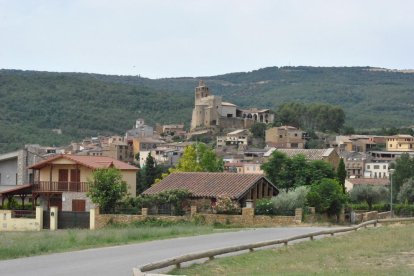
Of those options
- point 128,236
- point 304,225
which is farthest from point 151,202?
point 128,236

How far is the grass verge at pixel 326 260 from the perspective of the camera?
2281 cm

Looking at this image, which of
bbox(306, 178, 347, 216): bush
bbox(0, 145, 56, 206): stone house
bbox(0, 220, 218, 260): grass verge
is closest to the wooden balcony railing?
bbox(0, 145, 56, 206): stone house

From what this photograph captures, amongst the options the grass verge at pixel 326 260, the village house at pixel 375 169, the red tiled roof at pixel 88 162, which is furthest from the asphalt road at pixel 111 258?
the village house at pixel 375 169

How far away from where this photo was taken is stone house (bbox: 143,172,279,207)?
52250 millimetres

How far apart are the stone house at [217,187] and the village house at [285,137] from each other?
120665 millimetres

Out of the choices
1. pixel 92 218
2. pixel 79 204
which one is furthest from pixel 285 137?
pixel 92 218

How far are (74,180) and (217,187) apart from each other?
10.8m

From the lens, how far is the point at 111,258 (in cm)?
2567

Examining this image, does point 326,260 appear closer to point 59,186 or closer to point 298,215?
point 298,215

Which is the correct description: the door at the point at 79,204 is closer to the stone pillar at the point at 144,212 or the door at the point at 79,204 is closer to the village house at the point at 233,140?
the stone pillar at the point at 144,212

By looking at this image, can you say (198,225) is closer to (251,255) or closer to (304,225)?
(304,225)

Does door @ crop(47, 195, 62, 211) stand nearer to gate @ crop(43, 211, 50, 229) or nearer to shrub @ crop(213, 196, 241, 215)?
gate @ crop(43, 211, 50, 229)

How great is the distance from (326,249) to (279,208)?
1878 centimetres

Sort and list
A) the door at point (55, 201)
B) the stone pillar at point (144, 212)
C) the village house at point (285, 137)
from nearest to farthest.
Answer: the stone pillar at point (144, 212) < the door at point (55, 201) < the village house at point (285, 137)
